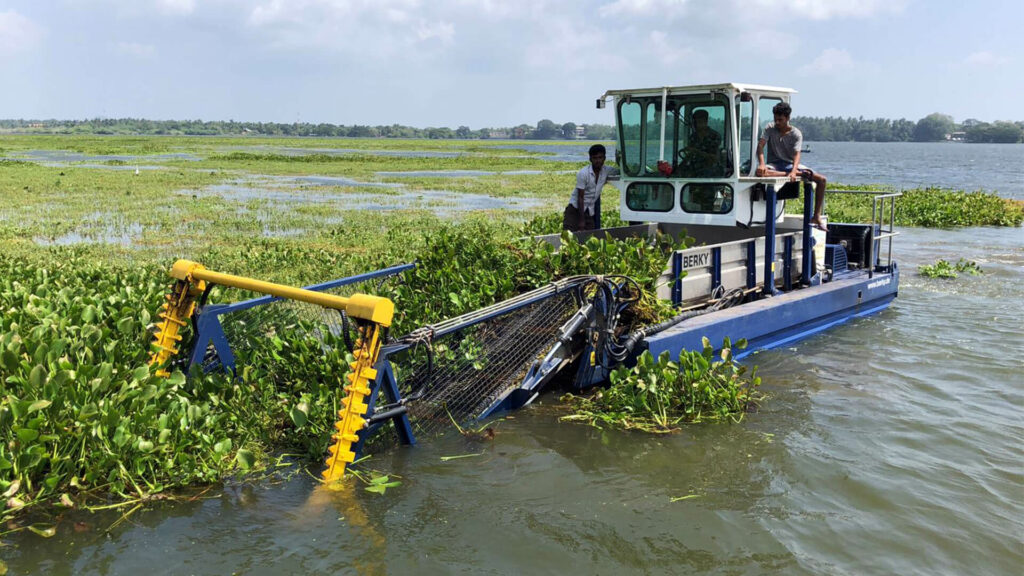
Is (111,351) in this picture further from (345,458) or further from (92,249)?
(92,249)

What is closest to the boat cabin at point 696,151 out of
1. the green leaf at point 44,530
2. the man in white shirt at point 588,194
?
the man in white shirt at point 588,194

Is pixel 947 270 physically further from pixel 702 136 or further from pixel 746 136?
pixel 702 136

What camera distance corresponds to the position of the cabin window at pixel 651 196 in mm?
9227

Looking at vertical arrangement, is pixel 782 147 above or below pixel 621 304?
above

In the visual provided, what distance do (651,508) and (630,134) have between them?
16.9ft

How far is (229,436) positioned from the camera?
18.2 ft

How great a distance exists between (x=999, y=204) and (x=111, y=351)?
23.7 metres

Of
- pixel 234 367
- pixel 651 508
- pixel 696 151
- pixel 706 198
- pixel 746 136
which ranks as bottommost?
pixel 651 508

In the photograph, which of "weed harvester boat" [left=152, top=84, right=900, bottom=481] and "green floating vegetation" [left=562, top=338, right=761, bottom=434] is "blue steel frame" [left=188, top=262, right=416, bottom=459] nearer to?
"weed harvester boat" [left=152, top=84, right=900, bottom=481]

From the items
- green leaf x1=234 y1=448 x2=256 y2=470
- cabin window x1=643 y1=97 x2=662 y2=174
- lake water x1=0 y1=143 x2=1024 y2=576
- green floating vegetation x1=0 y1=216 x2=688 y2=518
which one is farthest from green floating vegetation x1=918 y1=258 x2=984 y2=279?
green leaf x1=234 y1=448 x2=256 y2=470

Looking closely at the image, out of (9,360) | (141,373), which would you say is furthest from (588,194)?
(9,360)

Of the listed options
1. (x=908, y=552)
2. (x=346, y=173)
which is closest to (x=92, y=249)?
(x=908, y=552)

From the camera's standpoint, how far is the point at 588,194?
977 centimetres

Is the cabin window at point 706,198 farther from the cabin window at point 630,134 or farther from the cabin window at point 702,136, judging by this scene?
the cabin window at point 630,134
